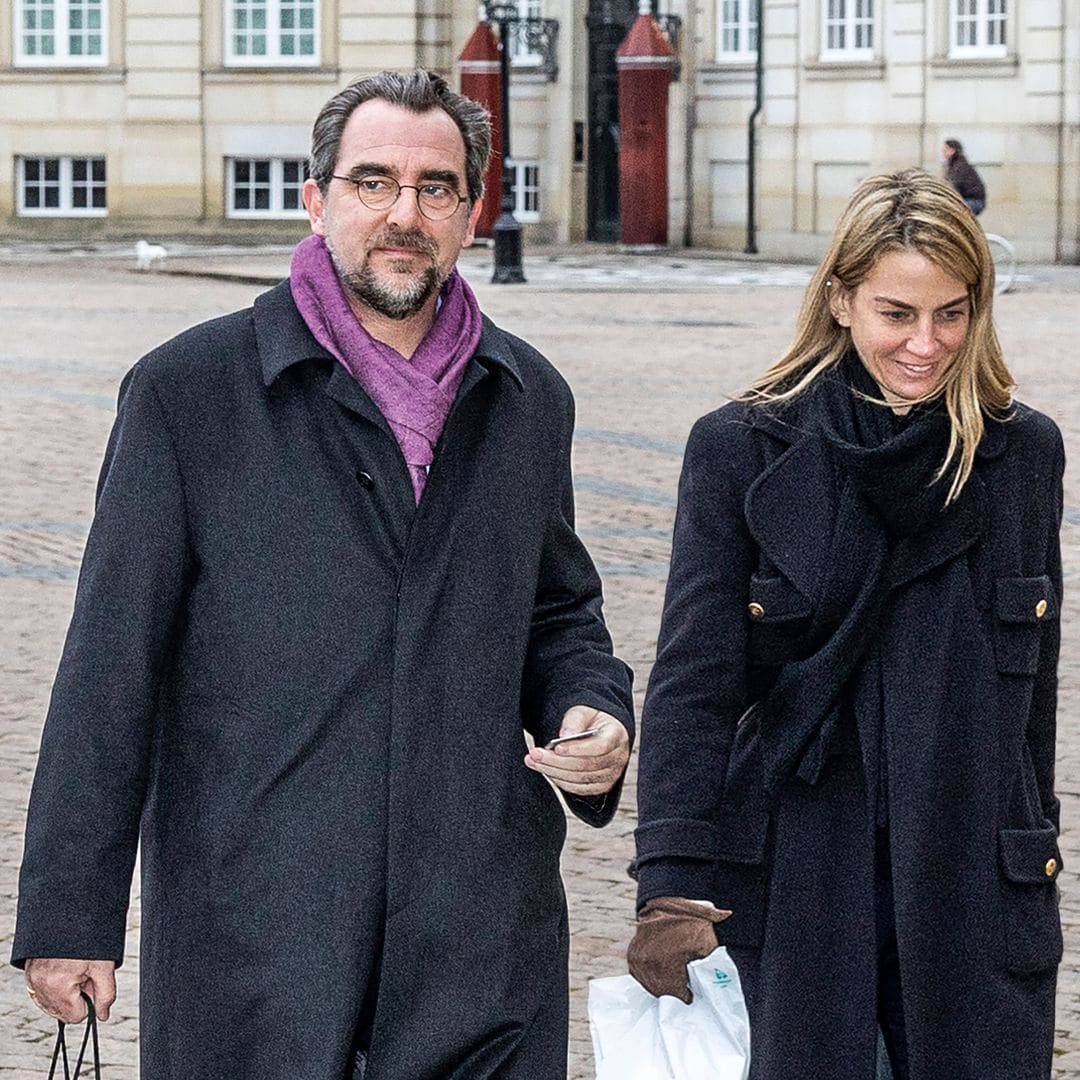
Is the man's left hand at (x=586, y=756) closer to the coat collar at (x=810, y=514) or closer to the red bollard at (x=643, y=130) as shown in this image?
the coat collar at (x=810, y=514)

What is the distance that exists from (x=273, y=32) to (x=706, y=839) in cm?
3567

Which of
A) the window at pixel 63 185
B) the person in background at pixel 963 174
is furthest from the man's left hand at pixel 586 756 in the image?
the window at pixel 63 185

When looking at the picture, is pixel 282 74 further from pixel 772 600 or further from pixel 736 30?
pixel 772 600

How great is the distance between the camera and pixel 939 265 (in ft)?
11.1

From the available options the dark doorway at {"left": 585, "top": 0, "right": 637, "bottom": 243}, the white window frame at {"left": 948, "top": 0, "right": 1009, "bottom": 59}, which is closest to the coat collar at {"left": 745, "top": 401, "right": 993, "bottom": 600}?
the white window frame at {"left": 948, "top": 0, "right": 1009, "bottom": 59}

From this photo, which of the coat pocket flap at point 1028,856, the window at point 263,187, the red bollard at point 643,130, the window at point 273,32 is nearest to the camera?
the coat pocket flap at point 1028,856

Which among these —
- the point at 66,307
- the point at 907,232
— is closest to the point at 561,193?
the point at 66,307

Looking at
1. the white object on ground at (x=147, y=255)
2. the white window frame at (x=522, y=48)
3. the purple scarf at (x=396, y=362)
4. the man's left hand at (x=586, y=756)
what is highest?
the white window frame at (x=522, y=48)

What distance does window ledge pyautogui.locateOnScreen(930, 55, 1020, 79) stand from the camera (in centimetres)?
3266

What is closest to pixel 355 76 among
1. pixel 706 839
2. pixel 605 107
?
pixel 605 107

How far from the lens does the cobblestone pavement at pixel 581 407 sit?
6184 millimetres

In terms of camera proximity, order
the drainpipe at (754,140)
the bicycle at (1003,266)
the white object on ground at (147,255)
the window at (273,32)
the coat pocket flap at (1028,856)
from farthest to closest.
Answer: the window at (273,32), the drainpipe at (754,140), the white object on ground at (147,255), the bicycle at (1003,266), the coat pocket flap at (1028,856)


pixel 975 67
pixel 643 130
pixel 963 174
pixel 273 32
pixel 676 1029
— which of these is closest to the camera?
pixel 676 1029

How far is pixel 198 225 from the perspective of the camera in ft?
127
